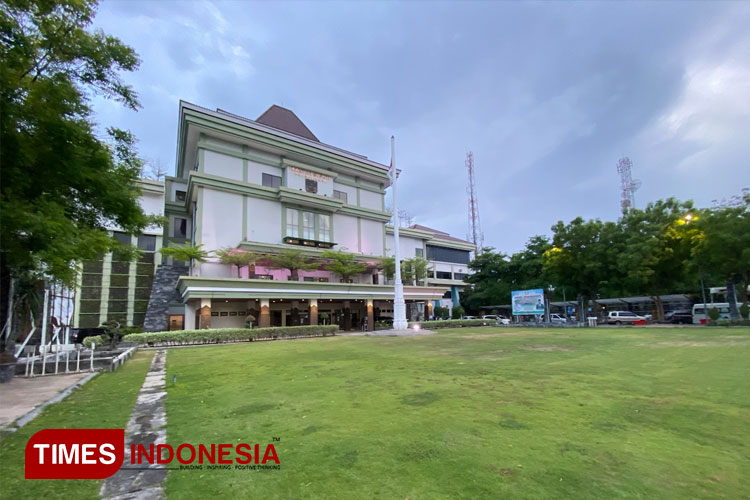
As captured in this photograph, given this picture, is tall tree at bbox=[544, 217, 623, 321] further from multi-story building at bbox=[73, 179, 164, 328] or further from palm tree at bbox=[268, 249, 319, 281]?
multi-story building at bbox=[73, 179, 164, 328]

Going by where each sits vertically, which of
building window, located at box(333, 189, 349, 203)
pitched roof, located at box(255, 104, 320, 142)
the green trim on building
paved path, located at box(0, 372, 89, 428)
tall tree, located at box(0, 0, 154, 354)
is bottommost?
paved path, located at box(0, 372, 89, 428)

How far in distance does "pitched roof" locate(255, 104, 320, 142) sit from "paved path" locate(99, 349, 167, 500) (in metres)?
33.6

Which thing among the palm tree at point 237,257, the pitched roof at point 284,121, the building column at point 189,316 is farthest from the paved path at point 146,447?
the pitched roof at point 284,121

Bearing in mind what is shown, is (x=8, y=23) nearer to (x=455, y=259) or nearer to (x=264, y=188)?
(x=264, y=188)

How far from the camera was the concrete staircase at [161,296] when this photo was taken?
2695 cm

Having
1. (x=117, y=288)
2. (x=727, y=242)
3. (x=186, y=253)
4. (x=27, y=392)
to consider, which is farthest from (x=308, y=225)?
(x=727, y=242)

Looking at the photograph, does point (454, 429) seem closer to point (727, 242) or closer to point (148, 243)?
point (727, 242)

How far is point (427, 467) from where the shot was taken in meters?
3.43

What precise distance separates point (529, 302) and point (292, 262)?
20344 millimetres

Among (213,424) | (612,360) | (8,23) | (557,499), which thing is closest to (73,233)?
(8,23)

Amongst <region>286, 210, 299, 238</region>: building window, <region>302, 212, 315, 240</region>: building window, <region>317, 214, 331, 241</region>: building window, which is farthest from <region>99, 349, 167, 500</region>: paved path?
<region>317, 214, 331, 241</region>: building window

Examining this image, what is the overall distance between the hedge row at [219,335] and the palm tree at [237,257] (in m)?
7.12

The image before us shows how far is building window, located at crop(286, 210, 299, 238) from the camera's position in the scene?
3273cm

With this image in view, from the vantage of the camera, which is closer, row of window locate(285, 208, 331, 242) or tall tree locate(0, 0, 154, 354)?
tall tree locate(0, 0, 154, 354)
